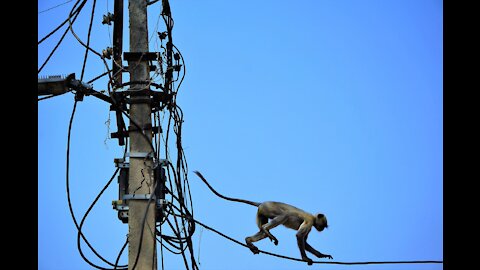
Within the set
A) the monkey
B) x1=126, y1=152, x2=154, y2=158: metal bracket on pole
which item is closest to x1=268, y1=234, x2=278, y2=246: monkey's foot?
the monkey

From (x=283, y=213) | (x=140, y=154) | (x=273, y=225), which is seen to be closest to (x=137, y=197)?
(x=140, y=154)

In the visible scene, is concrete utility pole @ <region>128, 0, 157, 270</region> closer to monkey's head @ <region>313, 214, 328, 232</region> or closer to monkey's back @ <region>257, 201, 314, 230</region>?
monkey's back @ <region>257, 201, 314, 230</region>

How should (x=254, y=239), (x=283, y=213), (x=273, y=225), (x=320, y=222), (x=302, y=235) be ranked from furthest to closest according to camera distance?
(x=320, y=222)
(x=302, y=235)
(x=283, y=213)
(x=273, y=225)
(x=254, y=239)

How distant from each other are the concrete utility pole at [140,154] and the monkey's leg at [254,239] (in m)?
1.45

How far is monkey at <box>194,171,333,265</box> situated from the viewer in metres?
9.22

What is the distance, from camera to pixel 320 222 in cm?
1041

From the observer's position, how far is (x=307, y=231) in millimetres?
10172

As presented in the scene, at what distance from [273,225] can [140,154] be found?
2493mm

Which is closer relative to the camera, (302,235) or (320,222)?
(302,235)

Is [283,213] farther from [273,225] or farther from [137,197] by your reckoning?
[137,197]
